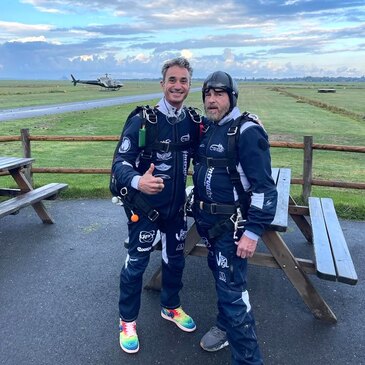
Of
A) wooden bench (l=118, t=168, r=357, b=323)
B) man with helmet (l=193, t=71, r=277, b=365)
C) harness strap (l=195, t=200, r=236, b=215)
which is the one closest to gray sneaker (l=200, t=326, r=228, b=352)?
man with helmet (l=193, t=71, r=277, b=365)

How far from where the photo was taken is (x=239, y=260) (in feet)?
10.6

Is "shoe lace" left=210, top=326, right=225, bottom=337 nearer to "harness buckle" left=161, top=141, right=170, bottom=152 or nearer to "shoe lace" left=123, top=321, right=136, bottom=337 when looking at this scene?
"shoe lace" left=123, top=321, right=136, bottom=337

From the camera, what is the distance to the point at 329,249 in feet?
13.1

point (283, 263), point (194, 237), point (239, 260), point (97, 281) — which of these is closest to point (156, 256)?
point (97, 281)

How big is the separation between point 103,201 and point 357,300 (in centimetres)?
489

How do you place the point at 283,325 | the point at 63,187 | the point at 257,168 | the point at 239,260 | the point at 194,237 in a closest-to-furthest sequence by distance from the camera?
the point at 257,168
the point at 239,260
the point at 283,325
the point at 194,237
the point at 63,187

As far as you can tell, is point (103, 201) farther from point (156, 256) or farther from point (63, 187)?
point (156, 256)

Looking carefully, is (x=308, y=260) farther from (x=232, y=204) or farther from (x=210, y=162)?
(x=210, y=162)

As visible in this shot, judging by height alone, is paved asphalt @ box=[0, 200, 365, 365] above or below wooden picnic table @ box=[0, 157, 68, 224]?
below

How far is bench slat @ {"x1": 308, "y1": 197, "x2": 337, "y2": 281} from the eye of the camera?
138 inches

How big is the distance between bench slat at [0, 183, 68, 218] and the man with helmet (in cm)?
328

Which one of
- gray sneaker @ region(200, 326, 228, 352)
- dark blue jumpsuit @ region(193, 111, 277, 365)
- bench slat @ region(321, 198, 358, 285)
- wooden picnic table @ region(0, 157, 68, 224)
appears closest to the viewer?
dark blue jumpsuit @ region(193, 111, 277, 365)

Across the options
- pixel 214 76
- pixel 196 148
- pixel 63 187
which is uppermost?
pixel 214 76

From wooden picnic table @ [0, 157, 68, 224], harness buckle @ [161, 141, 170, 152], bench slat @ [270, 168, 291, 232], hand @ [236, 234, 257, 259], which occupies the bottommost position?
wooden picnic table @ [0, 157, 68, 224]
